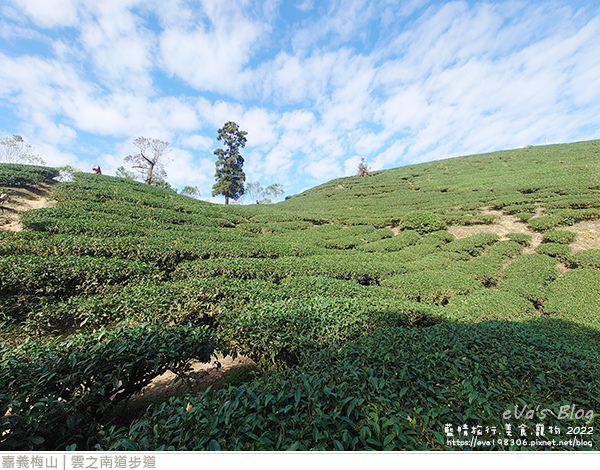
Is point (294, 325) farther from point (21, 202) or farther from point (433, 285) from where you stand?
point (21, 202)

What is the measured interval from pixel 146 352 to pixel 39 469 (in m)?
1.30

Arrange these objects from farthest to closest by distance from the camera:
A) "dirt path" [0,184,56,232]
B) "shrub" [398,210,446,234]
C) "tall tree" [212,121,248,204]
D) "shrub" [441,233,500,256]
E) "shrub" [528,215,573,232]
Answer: "tall tree" [212,121,248,204] → "shrub" [398,210,446,234] → "shrub" [528,215,573,232] → "shrub" [441,233,500,256] → "dirt path" [0,184,56,232]

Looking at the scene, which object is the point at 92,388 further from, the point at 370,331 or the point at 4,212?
the point at 4,212

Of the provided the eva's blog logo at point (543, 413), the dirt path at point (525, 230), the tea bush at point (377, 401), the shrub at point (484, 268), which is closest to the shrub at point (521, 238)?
the dirt path at point (525, 230)

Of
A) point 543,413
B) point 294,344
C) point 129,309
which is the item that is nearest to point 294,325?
point 294,344

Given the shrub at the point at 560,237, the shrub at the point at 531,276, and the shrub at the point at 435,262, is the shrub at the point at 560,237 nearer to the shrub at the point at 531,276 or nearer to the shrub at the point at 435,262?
the shrub at the point at 531,276

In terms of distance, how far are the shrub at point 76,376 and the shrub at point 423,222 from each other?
14698mm

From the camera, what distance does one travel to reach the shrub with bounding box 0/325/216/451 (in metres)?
2.16

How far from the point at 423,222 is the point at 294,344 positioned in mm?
14052

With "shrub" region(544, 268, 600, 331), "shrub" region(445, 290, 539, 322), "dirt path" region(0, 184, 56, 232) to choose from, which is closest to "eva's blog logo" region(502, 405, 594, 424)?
"shrub" region(445, 290, 539, 322)

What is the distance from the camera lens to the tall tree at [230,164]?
117ft

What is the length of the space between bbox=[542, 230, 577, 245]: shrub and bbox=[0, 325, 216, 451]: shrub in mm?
14864

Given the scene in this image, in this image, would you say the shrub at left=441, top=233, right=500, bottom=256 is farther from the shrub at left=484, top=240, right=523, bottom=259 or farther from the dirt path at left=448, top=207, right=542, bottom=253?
the dirt path at left=448, top=207, right=542, bottom=253

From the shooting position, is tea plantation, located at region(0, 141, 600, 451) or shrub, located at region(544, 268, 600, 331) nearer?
tea plantation, located at region(0, 141, 600, 451)
